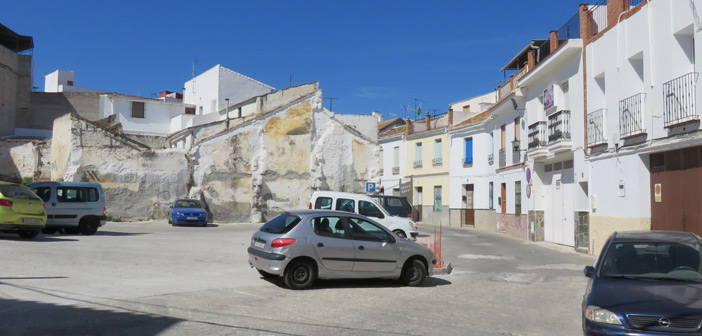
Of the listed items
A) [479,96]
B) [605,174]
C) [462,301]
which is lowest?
[462,301]

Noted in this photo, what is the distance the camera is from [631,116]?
16.2 meters

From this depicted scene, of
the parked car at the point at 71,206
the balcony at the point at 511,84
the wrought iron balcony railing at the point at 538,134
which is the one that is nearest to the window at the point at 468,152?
the balcony at the point at 511,84

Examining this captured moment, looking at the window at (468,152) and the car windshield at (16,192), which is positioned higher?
the window at (468,152)

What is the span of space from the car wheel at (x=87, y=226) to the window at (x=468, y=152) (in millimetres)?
23737

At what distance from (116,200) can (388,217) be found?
62.0 feet

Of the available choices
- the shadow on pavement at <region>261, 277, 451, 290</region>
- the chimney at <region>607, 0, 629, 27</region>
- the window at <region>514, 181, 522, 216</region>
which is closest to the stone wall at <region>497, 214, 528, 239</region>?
the window at <region>514, 181, 522, 216</region>

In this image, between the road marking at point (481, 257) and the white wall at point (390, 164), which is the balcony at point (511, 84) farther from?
the white wall at point (390, 164)

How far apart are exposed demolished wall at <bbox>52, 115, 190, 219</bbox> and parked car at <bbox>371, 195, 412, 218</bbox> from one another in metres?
15.1

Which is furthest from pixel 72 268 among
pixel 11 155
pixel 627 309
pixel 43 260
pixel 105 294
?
pixel 11 155

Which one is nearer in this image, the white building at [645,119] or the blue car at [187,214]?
the white building at [645,119]

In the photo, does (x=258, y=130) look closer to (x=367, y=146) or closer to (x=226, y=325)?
(x=367, y=146)

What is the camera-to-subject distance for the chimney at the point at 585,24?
19891 mm

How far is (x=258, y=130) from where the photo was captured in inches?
1485

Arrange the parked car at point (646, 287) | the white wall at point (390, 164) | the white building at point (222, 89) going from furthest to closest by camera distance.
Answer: the white building at point (222, 89)
the white wall at point (390, 164)
the parked car at point (646, 287)
